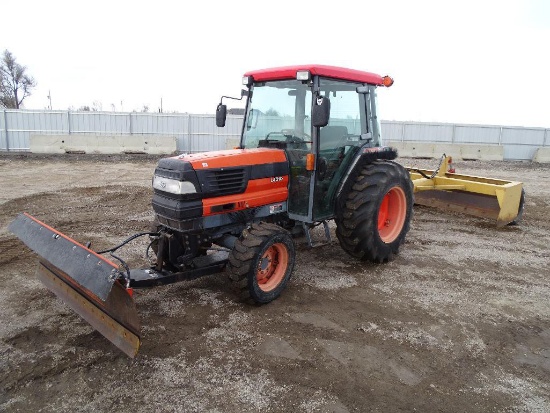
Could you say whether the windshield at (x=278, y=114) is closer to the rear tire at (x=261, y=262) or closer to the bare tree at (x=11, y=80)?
the rear tire at (x=261, y=262)

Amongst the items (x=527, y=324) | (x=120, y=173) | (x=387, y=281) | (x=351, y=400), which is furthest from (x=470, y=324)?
(x=120, y=173)

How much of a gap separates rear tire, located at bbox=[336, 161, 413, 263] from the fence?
14587 millimetres

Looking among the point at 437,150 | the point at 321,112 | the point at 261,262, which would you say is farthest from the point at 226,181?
the point at 437,150

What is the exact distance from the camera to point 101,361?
3.42 m

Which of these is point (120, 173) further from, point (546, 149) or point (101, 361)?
point (546, 149)

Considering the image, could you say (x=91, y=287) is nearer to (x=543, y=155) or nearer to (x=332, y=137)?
(x=332, y=137)

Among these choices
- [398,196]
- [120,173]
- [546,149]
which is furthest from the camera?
[546,149]

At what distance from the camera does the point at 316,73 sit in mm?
4660

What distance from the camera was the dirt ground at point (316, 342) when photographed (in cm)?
307

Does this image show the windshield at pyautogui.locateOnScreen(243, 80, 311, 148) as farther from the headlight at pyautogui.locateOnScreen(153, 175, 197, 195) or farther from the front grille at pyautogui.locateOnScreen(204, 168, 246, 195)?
the headlight at pyautogui.locateOnScreen(153, 175, 197, 195)

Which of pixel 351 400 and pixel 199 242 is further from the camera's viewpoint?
pixel 199 242

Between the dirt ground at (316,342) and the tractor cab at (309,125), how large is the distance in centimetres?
109

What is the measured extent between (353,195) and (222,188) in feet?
5.39

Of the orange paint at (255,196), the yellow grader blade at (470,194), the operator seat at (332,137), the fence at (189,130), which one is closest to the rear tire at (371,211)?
the operator seat at (332,137)
